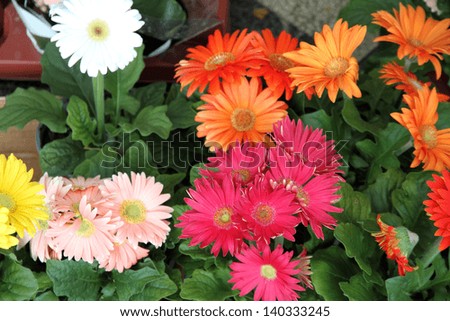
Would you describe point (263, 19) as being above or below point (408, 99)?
below

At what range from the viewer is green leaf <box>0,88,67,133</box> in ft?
3.67

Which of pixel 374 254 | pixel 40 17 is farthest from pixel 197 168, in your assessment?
pixel 40 17

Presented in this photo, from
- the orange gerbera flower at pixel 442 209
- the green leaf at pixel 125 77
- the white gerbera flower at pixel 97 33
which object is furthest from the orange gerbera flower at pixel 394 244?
the green leaf at pixel 125 77

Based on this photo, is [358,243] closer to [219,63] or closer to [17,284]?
[219,63]

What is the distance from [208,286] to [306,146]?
30cm

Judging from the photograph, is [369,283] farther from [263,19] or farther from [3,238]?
[263,19]

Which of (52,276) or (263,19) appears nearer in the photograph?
(52,276)

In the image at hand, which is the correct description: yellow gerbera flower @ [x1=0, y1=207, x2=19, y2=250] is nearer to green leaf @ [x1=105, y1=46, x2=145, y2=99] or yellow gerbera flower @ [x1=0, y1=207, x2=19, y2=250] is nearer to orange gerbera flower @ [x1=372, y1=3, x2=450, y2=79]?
green leaf @ [x1=105, y1=46, x2=145, y2=99]

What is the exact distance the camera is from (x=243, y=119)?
1.00m

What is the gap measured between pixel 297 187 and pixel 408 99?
10.0 inches

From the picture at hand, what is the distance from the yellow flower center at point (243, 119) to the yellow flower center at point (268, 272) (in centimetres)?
26

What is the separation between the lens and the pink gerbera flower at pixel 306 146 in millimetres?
871

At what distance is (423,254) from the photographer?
3.19 ft

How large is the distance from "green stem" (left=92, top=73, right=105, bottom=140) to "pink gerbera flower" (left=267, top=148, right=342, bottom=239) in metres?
0.39
